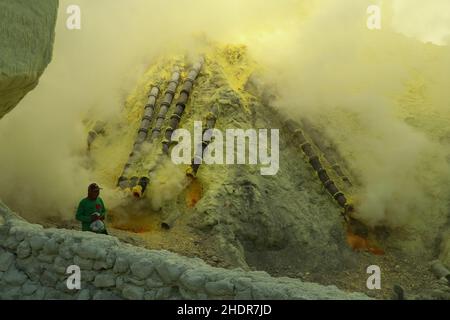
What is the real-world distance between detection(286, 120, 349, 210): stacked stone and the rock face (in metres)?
6.08

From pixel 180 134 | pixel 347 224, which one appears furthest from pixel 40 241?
pixel 347 224

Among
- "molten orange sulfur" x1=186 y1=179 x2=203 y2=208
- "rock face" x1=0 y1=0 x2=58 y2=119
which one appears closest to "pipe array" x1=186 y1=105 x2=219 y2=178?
"molten orange sulfur" x1=186 y1=179 x2=203 y2=208

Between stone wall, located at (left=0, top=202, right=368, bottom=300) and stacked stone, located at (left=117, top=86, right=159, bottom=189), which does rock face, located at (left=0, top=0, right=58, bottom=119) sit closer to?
stone wall, located at (left=0, top=202, right=368, bottom=300)

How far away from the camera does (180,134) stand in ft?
32.1

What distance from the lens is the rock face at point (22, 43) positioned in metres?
4.52

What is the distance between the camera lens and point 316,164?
33.5 ft

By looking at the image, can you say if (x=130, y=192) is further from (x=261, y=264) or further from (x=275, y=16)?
(x=275, y=16)

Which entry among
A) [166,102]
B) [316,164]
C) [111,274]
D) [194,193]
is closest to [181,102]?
[166,102]

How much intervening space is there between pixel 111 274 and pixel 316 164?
6.40 meters

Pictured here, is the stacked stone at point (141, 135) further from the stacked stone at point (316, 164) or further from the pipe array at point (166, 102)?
the stacked stone at point (316, 164)

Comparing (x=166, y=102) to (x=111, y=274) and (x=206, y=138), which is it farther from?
(x=111, y=274)

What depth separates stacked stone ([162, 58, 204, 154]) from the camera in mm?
9703

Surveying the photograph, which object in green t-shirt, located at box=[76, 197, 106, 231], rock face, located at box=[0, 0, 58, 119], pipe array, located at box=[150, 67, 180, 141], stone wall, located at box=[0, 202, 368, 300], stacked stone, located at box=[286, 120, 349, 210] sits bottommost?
stone wall, located at box=[0, 202, 368, 300]
